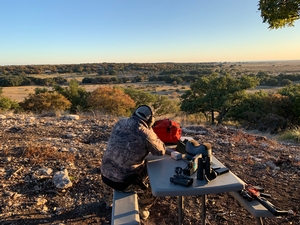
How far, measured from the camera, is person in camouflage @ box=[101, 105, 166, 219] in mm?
2570

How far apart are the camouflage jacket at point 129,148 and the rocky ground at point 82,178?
34.1 inches

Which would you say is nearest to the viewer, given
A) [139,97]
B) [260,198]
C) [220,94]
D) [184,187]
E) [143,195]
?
[184,187]

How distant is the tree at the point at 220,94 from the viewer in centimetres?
1948

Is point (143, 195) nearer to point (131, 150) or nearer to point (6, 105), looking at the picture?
point (131, 150)

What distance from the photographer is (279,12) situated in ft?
13.2

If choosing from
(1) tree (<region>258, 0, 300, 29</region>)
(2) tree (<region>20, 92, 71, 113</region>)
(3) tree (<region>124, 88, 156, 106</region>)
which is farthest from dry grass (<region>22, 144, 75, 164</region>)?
(3) tree (<region>124, 88, 156, 106</region>)

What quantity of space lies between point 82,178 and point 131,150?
1.82 meters

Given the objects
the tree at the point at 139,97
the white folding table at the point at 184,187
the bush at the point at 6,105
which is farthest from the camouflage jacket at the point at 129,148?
the tree at the point at 139,97

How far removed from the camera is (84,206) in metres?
3.46

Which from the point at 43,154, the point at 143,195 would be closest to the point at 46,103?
the point at 43,154

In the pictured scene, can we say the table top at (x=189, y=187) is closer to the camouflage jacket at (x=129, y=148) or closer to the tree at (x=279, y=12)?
the camouflage jacket at (x=129, y=148)

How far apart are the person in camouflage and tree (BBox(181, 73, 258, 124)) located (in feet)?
56.7

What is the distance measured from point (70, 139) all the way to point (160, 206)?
3.08 metres

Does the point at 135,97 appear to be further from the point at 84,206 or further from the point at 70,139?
the point at 84,206
